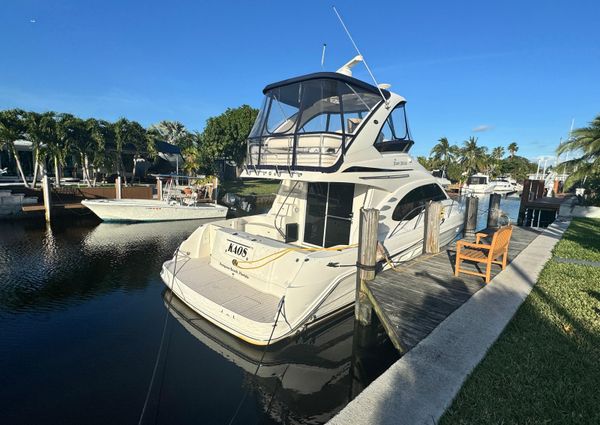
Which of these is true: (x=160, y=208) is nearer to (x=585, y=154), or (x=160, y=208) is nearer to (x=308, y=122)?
(x=308, y=122)

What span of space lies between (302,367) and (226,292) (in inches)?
83.1

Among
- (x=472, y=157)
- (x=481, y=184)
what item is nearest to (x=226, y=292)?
(x=481, y=184)

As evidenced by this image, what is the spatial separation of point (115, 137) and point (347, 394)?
28.7 metres

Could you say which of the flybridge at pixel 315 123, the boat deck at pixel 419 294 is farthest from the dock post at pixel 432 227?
the flybridge at pixel 315 123

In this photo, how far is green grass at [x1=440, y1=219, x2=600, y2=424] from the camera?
291 centimetres

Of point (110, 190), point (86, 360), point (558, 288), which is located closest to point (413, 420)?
point (558, 288)

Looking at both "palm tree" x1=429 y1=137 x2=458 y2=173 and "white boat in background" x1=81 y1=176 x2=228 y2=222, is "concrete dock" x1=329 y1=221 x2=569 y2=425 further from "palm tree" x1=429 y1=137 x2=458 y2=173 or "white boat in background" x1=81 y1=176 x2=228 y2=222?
"palm tree" x1=429 y1=137 x2=458 y2=173

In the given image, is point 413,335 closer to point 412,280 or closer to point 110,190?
point 412,280

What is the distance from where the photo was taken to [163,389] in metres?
4.79

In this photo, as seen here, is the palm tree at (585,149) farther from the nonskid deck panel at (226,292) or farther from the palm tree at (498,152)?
the palm tree at (498,152)

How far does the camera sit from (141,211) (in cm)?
1856

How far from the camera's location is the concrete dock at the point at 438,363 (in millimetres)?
2920

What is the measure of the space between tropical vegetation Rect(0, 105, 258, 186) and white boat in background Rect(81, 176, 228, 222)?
240 inches

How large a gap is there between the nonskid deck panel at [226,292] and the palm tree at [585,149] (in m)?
19.2
